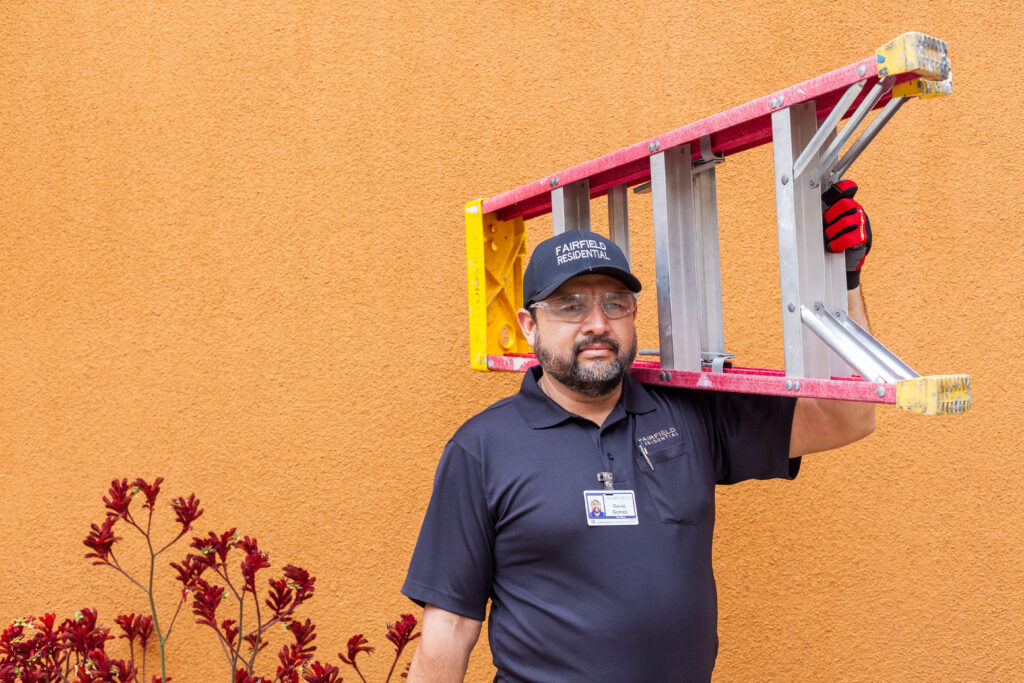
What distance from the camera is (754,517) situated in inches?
114

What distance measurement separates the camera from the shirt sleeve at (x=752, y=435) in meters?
1.95

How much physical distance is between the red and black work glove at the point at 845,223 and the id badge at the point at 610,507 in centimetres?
69

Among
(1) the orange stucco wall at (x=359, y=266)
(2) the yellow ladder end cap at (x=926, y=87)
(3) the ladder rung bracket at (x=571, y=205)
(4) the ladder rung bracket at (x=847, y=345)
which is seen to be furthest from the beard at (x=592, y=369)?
(1) the orange stucco wall at (x=359, y=266)

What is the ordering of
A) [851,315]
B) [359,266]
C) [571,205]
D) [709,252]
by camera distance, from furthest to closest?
[359,266], [571,205], [709,252], [851,315]

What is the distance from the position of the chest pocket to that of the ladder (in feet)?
0.61

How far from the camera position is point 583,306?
6.38ft

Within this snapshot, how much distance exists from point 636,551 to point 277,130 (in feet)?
7.18

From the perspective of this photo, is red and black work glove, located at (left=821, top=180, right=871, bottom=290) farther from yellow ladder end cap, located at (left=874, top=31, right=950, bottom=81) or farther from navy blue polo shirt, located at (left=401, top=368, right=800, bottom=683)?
navy blue polo shirt, located at (left=401, top=368, right=800, bottom=683)

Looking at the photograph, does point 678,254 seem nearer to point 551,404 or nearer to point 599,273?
point 599,273

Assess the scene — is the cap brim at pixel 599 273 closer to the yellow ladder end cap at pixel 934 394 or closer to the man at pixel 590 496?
the man at pixel 590 496

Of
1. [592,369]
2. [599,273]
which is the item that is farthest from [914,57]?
[592,369]

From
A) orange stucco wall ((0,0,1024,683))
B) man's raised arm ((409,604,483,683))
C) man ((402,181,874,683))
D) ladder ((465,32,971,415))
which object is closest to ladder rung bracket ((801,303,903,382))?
ladder ((465,32,971,415))

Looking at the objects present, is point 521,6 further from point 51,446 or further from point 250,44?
point 51,446

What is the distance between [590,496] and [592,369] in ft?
0.96
